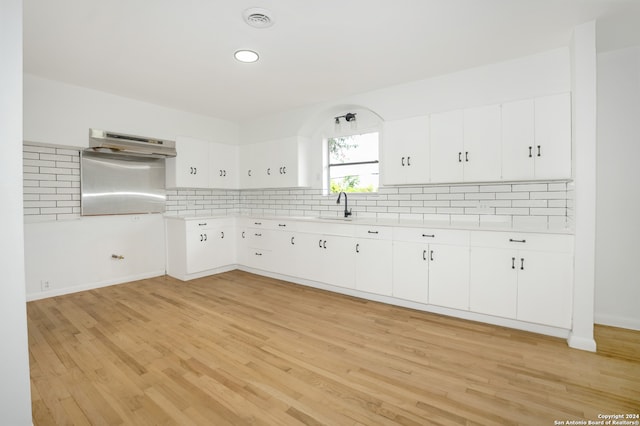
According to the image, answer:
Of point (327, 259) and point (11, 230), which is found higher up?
point (11, 230)

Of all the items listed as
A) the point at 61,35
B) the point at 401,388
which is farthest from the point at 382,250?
the point at 61,35

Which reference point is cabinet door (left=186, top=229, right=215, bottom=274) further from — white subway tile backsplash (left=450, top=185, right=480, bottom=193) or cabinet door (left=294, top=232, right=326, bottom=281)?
white subway tile backsplash (left=450, top=185, right=480, bottom=193)

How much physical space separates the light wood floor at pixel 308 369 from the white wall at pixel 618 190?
36 cm

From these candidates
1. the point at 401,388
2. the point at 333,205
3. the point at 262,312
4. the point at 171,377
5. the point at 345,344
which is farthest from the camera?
the point at 333,205

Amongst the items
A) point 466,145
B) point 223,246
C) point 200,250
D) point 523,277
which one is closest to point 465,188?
point 466,145

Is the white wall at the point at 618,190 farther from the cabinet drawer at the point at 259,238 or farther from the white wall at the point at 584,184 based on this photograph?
the cabinet drawer at the point at 259,238

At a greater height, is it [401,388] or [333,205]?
[333,205]

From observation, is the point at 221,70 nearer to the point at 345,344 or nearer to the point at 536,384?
the point at 345,344

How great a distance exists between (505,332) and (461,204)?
1.46m

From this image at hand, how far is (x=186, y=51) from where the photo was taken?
3.07 meters

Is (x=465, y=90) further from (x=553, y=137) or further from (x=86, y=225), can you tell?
(x=86, y=225)

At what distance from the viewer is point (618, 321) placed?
3.17 m

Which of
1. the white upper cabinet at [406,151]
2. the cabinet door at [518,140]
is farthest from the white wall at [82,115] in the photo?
the cabinet door at [518,140]

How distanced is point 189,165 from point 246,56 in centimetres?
256
